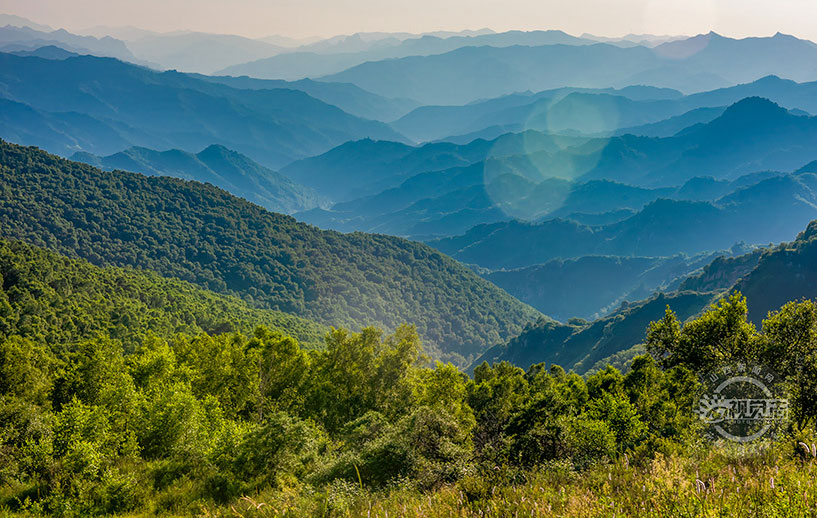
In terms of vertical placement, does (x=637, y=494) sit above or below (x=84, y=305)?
below

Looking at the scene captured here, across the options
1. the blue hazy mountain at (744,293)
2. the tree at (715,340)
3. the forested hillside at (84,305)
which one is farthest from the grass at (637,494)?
the blue hazy mountain at (744,293)

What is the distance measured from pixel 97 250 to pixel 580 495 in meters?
225

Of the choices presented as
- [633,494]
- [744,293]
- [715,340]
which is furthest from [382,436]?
[744,293]

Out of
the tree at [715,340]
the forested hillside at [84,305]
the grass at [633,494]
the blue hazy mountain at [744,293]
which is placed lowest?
the grass at [633,494]

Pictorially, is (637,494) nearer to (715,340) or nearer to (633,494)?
(633,494)

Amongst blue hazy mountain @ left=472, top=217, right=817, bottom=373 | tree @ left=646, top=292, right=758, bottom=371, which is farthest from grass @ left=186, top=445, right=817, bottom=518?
blue hazy mountain @ left=472, top=217, right=817, bottom=373

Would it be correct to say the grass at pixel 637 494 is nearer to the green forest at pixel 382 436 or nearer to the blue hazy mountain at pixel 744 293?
the green forest at pixel 382 436

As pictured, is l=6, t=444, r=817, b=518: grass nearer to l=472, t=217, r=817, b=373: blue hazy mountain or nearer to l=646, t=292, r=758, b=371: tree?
l=646, t=292, r=758, b=371: tree

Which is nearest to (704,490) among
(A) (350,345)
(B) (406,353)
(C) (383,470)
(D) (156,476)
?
(C) (383,470)

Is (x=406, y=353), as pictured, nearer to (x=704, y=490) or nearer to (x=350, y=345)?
(x=350, y=345)

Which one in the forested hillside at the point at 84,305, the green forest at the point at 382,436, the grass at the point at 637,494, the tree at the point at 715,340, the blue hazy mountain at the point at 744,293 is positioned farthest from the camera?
the blue hazy mountain at the point at 744,293

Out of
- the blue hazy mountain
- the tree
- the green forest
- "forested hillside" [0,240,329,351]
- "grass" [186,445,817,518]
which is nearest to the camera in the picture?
"grass" [186,445,817,518]

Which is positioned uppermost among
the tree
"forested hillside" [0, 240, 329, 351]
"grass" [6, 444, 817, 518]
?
"forested hillside" [0, 240, 329, 351]

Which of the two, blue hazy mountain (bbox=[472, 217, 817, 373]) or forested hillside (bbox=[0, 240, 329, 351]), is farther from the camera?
blue hazy mountain (bbox=[472, 217, 817, 373])
